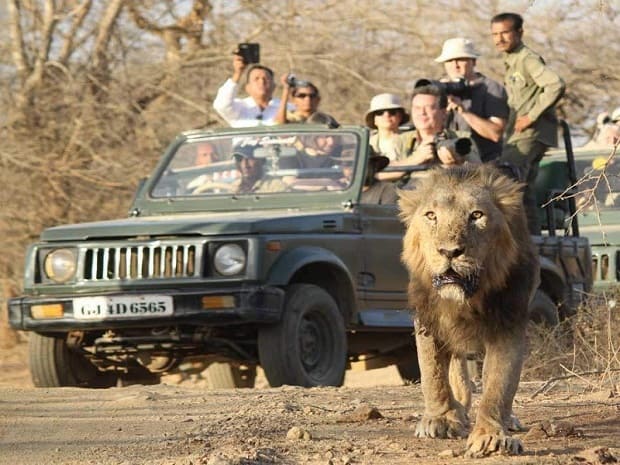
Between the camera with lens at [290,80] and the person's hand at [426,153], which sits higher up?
the camera with lens at [290,80]

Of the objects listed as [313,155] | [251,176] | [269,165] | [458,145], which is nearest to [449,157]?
[458,145]

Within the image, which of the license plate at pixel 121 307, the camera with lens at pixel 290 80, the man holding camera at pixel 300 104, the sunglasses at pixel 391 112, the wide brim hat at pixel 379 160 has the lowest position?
the license plate at pixel 121 307

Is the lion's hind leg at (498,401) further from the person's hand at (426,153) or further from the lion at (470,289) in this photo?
the person's hand at (426,153)

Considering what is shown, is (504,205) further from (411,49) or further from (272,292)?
(411,49)

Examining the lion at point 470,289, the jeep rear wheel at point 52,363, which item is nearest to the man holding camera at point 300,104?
the jeep rear wheel at point 52,363

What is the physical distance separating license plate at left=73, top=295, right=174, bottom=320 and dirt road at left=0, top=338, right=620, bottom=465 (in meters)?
0.49

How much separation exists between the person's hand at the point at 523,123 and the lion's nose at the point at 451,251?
504 centimetres

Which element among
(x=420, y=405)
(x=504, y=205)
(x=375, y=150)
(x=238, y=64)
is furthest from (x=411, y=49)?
(x=504, y=205)

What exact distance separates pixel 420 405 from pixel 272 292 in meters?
1.40

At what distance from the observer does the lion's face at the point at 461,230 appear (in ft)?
17.3

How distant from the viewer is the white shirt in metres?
10.7

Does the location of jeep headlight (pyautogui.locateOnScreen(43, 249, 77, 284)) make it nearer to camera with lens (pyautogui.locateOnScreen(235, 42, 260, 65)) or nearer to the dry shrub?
the dry shrub

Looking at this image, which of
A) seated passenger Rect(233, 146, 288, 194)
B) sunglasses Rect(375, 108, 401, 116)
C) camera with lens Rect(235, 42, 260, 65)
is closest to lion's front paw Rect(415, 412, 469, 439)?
seated passenger Rect(233, 146, 288, 194)

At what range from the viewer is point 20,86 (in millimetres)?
14367
